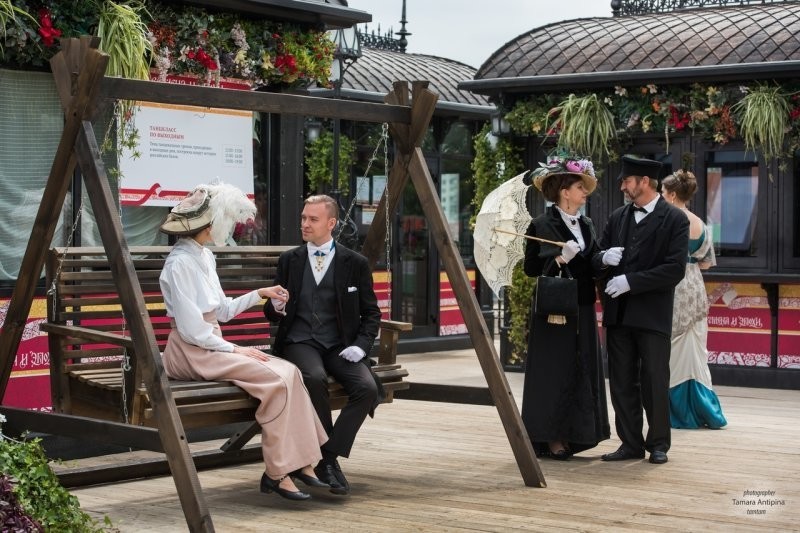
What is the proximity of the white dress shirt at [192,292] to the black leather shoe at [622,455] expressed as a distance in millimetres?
2543

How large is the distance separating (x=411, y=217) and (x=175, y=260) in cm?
956

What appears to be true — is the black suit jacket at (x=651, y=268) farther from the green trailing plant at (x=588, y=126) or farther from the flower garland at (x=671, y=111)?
the green trailing plant at (x=588, y=126)

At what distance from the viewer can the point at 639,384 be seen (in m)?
7.64

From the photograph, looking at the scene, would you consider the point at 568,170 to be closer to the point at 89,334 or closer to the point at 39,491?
the point at 89,334

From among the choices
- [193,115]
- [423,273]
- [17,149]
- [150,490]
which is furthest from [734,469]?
[423,273]

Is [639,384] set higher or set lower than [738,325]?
higher

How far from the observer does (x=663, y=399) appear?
750 centimetres

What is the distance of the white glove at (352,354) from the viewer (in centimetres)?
648

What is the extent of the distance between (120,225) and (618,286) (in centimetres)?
298

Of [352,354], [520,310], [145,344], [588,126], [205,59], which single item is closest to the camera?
[145,344]

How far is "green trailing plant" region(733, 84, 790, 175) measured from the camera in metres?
11.4

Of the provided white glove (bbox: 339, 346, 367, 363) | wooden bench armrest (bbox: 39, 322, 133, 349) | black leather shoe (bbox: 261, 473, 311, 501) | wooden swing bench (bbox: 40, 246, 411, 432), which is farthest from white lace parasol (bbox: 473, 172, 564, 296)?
wooden bench armrest (bbox: 39, 322, 133, 349)

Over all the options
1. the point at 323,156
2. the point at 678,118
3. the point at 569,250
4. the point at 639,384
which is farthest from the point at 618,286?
the point at 323,156

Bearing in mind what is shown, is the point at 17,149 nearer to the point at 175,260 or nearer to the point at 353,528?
the point at 175,260
